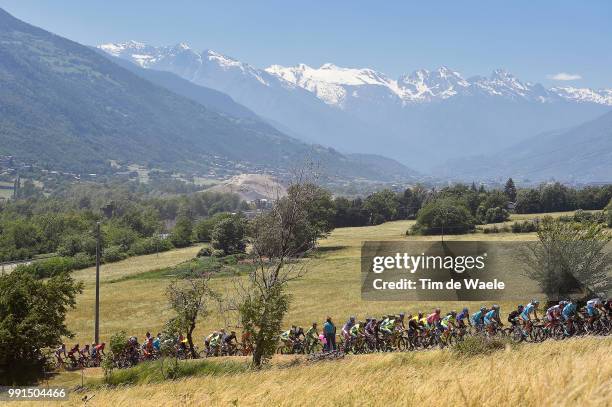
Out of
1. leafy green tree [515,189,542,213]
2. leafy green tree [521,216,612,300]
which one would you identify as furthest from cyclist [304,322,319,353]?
leafy green tree [515,189,542,213]

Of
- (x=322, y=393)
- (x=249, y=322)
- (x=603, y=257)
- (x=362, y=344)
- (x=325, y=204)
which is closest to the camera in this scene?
(x=322, y=393)

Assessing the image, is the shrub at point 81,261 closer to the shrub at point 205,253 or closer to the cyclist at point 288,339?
the shrub at point 205,253

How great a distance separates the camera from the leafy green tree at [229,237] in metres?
78.1

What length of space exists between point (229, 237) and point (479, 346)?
2558 inches

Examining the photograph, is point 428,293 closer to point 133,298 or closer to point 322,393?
point 133,298

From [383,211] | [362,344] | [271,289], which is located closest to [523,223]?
[383,211]

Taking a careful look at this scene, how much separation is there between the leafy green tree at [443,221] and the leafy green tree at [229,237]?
26227mm

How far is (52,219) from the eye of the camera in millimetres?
107188

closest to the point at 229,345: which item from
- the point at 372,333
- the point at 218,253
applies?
the point at 372,333

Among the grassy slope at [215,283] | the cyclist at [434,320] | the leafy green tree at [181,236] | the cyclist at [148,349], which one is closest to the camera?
the cyclist at [434,320]

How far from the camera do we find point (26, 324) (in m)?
25.8

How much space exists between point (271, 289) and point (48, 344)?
13.1 meters

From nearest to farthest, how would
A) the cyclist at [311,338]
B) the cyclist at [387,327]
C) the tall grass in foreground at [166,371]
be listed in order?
the tall grass in foreground at [166,371], the cyclist at [387,327], the cyclist at [311,338]

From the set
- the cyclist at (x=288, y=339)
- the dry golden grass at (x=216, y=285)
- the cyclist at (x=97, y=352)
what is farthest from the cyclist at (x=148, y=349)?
the dry golden grass at (x=216, y=285)
